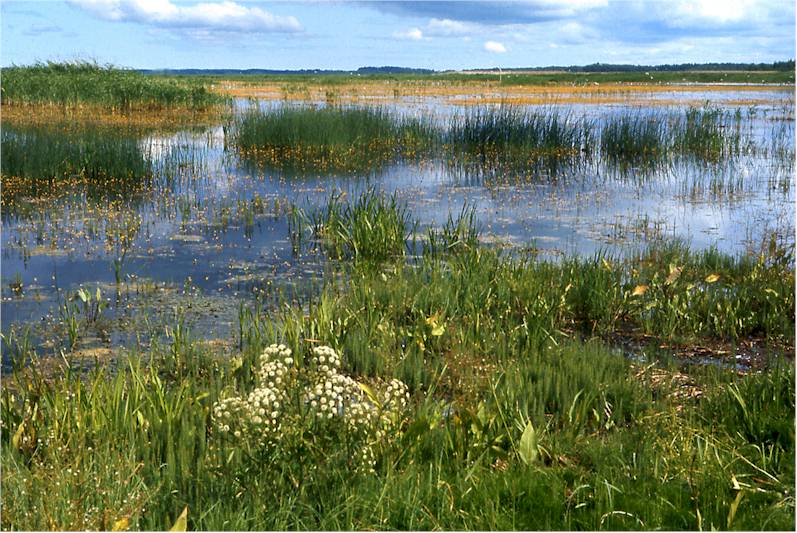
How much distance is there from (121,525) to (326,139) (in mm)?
16032

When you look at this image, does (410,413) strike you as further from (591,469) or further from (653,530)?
(653,530)

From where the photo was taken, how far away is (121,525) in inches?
134

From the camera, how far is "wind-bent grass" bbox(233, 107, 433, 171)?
59.2ft

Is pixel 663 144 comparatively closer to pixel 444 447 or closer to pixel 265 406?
pixel 444 447

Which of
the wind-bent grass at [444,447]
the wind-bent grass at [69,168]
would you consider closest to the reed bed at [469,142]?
the wind-bent grass at [69,168]

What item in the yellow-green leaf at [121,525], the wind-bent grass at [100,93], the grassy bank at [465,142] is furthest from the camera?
the wind-bent grass at [100,93]

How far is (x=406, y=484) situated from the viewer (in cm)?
400

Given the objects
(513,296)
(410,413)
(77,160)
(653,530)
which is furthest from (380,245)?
(77,160)

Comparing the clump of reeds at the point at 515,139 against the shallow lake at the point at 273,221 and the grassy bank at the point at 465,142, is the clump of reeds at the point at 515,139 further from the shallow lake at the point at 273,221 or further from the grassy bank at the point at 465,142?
the shallow lake at the point at 273,221

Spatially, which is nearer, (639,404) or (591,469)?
(591,469)

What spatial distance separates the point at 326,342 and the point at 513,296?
2.07 m

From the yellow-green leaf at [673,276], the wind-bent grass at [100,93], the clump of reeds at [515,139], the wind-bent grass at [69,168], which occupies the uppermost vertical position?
the wind-bent grass at [100,93]

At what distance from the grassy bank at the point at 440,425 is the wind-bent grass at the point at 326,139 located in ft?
33.9

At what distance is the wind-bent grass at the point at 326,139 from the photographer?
18031mm
